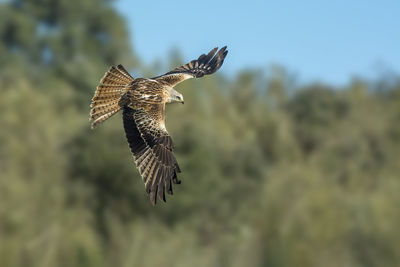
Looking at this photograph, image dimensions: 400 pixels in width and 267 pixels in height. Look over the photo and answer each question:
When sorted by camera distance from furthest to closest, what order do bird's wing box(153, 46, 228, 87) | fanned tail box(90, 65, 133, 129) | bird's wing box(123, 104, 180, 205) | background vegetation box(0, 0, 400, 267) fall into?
1. background vegetation box(0, 0, 400, 267)
2. bird's wing box(153, 46, 228, 87)
3. fanned tail box(90, 65, 133, 129)
4. bird's wing box(123, 104, 180, 205)

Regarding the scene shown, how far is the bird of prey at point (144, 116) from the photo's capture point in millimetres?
8523

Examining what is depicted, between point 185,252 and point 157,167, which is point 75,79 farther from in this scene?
point 157,167

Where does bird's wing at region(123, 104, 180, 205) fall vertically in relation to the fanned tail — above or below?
below

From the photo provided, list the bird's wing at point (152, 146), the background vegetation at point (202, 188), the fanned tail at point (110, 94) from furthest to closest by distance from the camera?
the background vegetation at point (202, 188), the fanned tail at point (110, 94), the bird's wing at point (152, 146)

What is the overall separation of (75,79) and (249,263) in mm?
15896

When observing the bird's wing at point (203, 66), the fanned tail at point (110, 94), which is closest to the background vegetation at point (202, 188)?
the bird's wing at point (203, 66)

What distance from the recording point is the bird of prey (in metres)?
8.52

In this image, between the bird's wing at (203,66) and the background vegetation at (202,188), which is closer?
the bird's wing at (203,66)

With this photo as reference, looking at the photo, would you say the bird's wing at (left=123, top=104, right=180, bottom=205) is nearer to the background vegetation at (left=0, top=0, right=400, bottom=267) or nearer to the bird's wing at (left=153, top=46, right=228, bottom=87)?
the bird's wing at (left=153, top=46, right=228, bottom=87)

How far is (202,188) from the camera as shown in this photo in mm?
28672

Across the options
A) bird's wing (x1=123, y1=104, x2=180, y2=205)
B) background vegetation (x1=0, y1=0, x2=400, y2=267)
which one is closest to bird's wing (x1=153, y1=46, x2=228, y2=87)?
bird's wing (x1=123, y1=104, x2=180, y2=205)

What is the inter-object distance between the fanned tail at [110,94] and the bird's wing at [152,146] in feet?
0.45

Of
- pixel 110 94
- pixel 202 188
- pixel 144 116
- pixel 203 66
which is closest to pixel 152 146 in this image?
pixel 144 116

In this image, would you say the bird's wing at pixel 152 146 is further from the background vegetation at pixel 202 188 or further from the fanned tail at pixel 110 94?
the background vegetation at pixel 202 188
